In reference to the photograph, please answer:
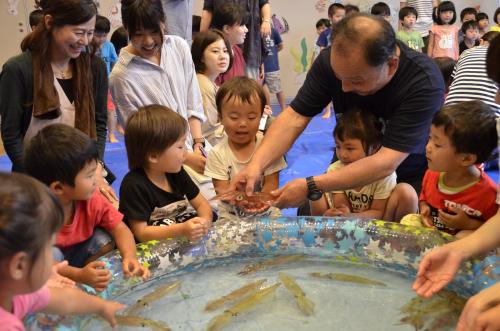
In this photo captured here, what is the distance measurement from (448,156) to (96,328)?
151 centimetres

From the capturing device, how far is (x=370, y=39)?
2316 mm

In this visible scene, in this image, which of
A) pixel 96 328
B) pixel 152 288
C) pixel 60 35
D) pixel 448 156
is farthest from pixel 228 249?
pixel 60 35

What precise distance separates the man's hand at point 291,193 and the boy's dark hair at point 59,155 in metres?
0.83

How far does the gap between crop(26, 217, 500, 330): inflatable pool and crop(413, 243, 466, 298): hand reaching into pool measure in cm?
19

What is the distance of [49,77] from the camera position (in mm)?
2555

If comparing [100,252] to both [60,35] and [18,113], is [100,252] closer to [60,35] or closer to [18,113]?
[18,113]

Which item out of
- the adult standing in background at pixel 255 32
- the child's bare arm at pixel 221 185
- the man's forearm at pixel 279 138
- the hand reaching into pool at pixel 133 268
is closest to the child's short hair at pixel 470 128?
the man's forearm at pixel 279 138

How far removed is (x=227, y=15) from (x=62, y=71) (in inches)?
82.3

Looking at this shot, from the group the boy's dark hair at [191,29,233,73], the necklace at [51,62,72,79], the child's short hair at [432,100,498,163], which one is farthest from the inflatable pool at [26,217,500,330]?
the boy's dark hair at [191,29,233,73]

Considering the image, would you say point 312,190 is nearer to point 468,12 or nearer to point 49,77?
point 49,77

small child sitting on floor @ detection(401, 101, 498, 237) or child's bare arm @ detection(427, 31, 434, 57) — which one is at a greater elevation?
small child sitting on floor @ detection(401, 101, 498, 237)

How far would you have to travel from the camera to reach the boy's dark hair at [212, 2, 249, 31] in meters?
4.50

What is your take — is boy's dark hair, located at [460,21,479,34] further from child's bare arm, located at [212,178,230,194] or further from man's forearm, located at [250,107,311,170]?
child's bare arm, located at [212,178,230,194]

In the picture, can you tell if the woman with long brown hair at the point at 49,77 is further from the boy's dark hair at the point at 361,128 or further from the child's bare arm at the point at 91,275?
the boy's dark hair at the point at 361,128
